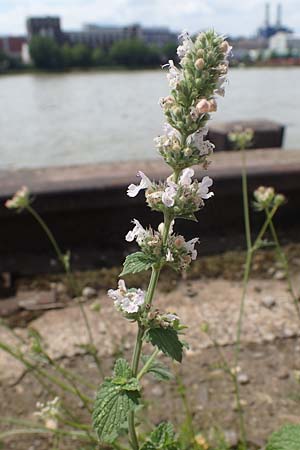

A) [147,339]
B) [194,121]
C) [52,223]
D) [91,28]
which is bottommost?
[52,223]

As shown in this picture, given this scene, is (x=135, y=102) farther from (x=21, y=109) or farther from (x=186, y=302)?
(x=186, y=302)

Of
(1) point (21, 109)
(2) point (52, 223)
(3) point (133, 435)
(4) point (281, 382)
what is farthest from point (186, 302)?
(1) point (21, 109)

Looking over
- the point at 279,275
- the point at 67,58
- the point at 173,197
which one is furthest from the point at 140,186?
the point at 67,58

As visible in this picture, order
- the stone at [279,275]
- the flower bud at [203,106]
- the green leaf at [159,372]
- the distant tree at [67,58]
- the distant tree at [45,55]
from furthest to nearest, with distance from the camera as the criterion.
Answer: the distant tree at [45,55]
the distant tree at [67,58]
the stone at [279,275]
the green leaf at [159,372]
the flower bud at [203,106]

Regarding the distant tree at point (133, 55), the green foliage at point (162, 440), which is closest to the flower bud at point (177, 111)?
the green foliage at point (162, 440)

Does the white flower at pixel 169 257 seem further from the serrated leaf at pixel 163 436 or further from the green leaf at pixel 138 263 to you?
the serrated leaf at pixel 163 436

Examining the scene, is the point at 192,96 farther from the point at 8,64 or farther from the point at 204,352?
the point at 8,64
